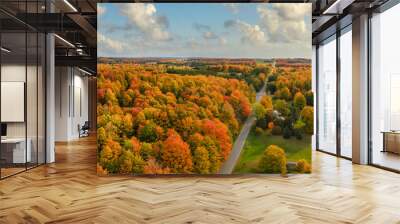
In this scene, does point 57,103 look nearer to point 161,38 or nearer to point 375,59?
point 161,38

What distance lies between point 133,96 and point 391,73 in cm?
477

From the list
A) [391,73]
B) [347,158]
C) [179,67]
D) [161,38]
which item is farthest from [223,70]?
[347,158]

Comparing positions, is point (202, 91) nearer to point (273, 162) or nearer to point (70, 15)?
point (273, 162)

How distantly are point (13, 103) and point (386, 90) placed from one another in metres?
6.74

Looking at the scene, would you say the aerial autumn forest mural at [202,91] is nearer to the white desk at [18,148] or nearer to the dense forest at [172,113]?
the dense forest at [172,113]

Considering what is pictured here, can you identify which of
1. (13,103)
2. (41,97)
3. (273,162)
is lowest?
(273,162)

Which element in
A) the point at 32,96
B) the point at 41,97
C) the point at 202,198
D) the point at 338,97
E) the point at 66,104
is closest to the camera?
the point at 202,198

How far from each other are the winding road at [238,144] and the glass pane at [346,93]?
3.31 metres

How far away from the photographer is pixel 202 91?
695cm

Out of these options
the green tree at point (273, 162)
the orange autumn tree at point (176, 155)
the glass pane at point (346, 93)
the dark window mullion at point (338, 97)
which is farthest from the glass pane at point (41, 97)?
the dark window mullion at point (338, 97)

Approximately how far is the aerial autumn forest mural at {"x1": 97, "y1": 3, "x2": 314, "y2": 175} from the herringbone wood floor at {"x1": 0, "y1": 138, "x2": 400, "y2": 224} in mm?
351

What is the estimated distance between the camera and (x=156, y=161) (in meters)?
6.85

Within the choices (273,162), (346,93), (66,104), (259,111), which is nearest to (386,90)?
(346,93)

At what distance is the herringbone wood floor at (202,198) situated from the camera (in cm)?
425
